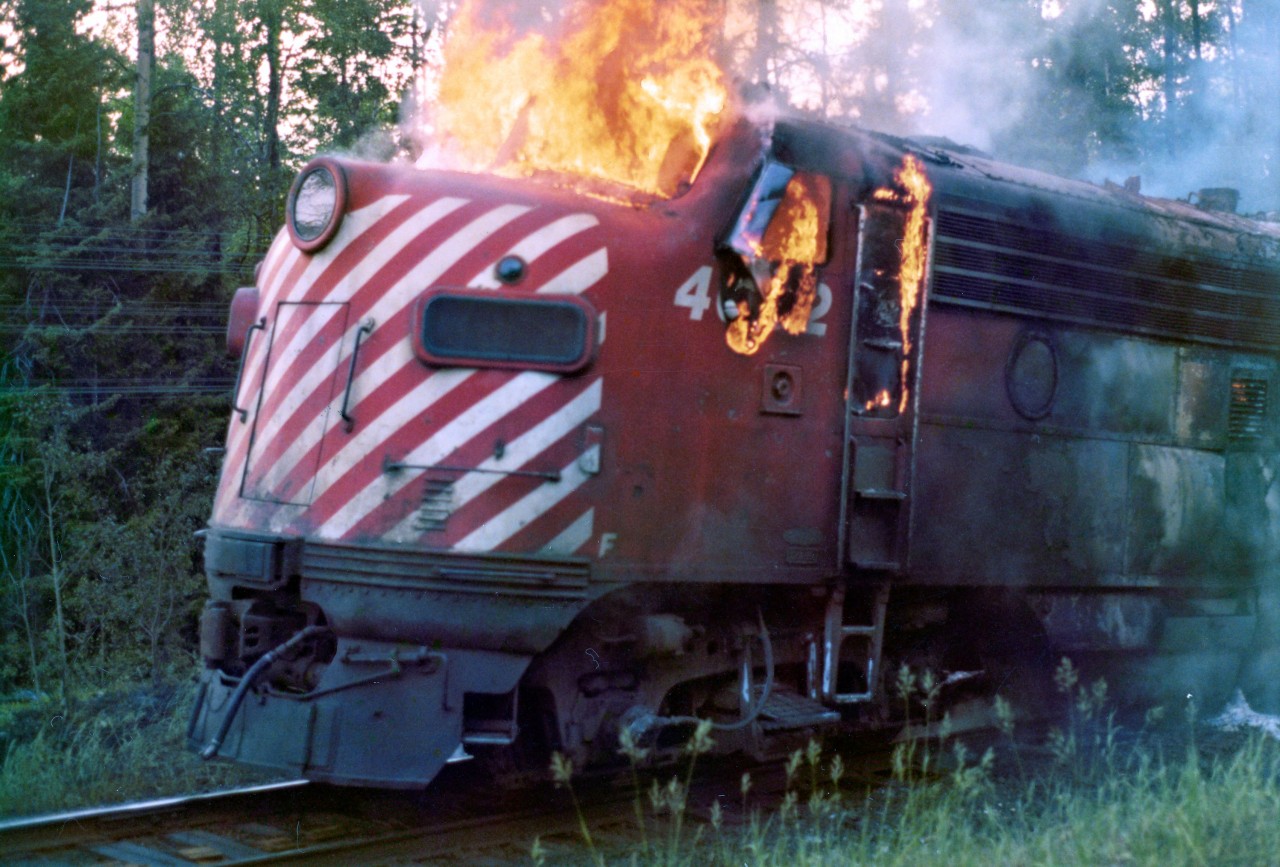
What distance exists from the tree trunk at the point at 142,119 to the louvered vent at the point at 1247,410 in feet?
53.7

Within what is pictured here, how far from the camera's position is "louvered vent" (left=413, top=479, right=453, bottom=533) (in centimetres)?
566

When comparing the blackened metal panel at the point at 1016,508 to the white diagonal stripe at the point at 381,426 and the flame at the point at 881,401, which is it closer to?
the flame at the point at 881,401

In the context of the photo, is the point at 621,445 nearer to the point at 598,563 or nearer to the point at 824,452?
the point at 598,563

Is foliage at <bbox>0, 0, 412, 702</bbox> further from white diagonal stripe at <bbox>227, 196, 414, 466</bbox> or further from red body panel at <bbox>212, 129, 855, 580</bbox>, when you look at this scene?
red body panel at <bbox>212, 129, 855, 580</bbox>

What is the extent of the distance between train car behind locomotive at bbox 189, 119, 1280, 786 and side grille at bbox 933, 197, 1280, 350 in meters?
0.04

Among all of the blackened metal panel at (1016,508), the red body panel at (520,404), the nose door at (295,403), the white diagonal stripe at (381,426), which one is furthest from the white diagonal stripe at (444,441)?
the blackened metal panel at (1016,508)

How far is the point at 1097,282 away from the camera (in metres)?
7.84

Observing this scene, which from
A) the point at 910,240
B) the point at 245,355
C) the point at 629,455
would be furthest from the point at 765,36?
the point at 629,455

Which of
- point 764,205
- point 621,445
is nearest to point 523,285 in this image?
point 621,445

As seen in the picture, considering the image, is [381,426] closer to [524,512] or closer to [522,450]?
[522,450]

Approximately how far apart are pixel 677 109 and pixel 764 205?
74cm

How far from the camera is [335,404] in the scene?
586 centimetres

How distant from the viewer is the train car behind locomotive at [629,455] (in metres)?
5.64

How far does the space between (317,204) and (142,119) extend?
16.0 m
